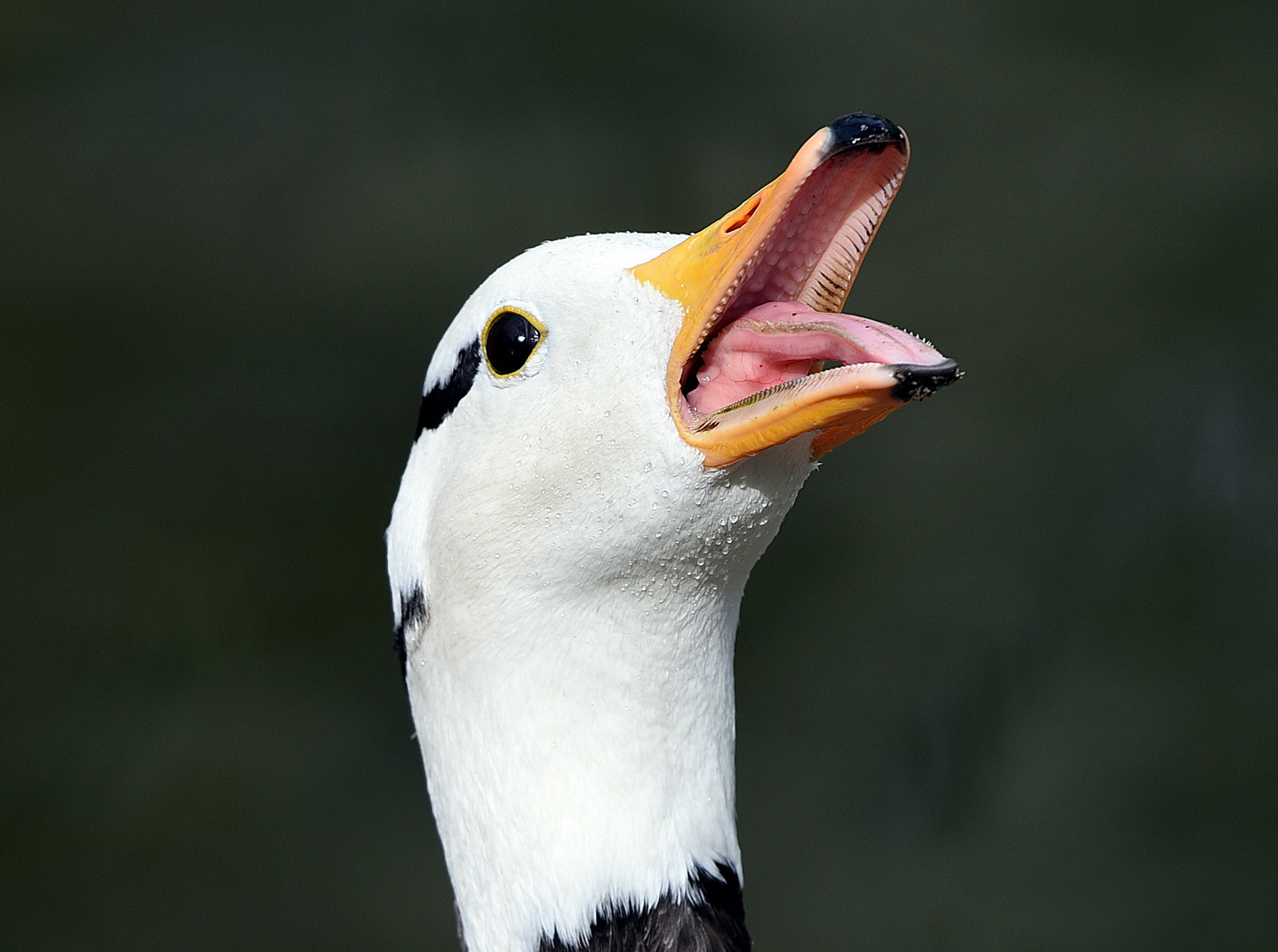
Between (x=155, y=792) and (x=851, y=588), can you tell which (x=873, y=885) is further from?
(x=155, y=792)

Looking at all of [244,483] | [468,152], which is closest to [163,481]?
[244,483]

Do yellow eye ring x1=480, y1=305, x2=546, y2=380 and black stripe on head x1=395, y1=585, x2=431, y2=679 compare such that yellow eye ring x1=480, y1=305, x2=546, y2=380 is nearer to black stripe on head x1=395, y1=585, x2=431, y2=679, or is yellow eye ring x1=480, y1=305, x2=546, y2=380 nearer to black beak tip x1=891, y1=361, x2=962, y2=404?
black stripe on head x1=395, y1=585, x2=431, y2=679

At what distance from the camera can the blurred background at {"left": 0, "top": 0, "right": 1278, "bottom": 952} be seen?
3.66 meters

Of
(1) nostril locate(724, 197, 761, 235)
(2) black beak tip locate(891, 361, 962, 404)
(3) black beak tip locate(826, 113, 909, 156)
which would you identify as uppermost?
(3) black beak tip locate(826, 113, 909, 156)

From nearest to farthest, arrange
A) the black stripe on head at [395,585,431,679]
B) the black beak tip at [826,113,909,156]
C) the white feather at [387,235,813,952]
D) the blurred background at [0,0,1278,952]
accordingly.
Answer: the black beak tip at [826,113,909,156], the white feather at [387,235,813,952], the black stripe on head at [395,585,431,679], the blurred background at [0,0,1278,952]

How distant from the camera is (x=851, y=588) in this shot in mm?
3824

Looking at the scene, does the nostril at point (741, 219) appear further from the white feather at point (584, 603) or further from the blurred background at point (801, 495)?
the blurred background at point (801, 495)

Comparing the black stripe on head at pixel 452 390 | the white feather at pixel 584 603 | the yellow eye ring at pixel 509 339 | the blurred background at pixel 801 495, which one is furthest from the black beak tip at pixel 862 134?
the blurred background at pixel 801 495

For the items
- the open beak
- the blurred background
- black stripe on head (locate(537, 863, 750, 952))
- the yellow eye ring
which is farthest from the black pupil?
the blurred background

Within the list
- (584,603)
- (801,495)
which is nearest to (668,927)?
(584,603)

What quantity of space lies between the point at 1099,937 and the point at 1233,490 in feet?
3.89

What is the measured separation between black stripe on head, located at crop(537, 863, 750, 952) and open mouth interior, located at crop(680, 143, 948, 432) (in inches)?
21.9

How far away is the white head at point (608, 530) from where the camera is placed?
155 cm

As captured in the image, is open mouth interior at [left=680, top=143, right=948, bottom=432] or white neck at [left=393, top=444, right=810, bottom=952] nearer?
open mouth interior at [left=680, top=143, right=948, bottom=432]
